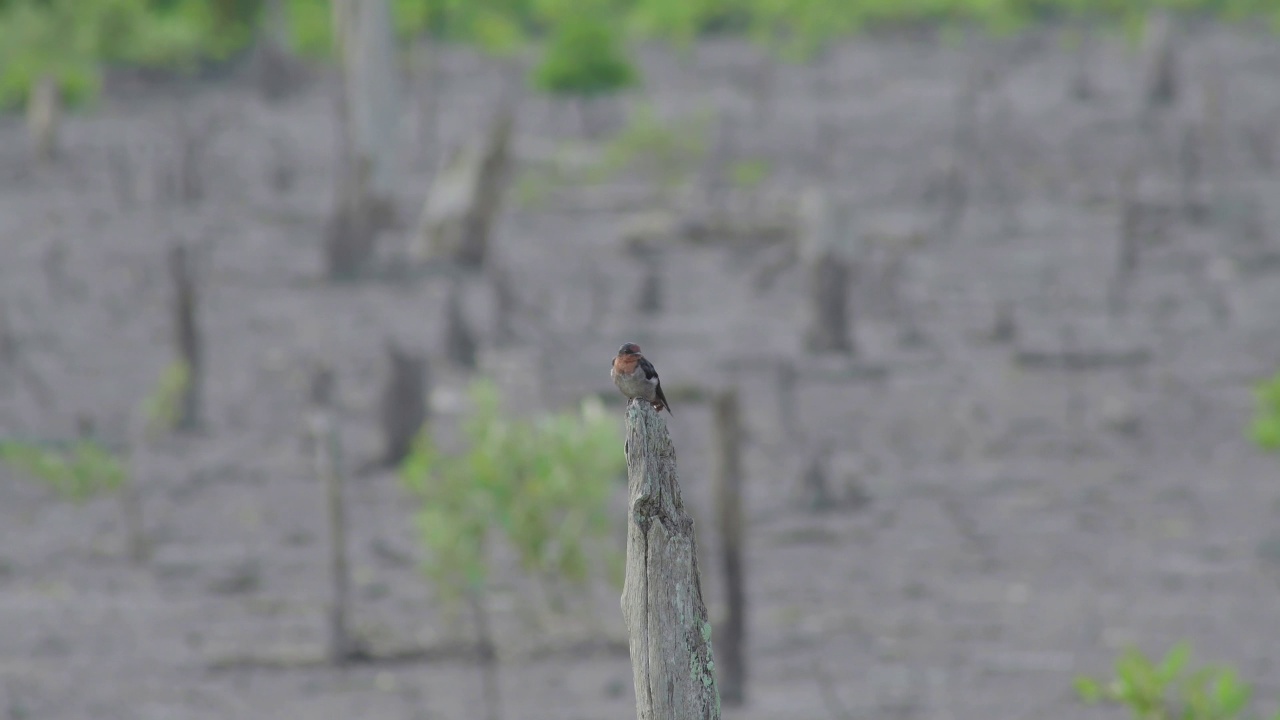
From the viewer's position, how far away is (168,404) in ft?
56.0

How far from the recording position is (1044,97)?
4434 cm

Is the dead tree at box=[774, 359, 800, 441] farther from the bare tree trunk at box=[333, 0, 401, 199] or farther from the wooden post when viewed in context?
the bare tree trunk at box=[333, 0, 401, 199]

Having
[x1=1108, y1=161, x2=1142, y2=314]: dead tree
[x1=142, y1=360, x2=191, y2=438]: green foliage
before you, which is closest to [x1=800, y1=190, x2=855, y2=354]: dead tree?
[x1=1108, y1=161, x2=1142, y2=314]: dead tree

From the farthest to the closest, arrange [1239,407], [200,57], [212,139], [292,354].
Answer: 1. [200,57]
2. [212,139]
3. [292,354]
4. [1239,407]

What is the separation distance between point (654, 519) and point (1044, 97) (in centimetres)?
4270

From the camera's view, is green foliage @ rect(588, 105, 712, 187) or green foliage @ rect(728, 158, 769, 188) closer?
green foliage @ rect(728, 158, 769, 188)

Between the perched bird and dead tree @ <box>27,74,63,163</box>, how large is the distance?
35.6 meters

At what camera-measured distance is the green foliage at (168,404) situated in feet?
54.4

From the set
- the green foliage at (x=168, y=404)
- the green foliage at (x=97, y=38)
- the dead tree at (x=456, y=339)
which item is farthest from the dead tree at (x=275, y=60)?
the green foliage at (x=168, y=404)

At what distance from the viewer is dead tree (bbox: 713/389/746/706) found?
406 inches

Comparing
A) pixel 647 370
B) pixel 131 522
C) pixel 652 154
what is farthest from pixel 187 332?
pixel 652 154

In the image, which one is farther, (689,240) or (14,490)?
(689,240)

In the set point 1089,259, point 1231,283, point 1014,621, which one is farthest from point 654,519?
point 1089,259

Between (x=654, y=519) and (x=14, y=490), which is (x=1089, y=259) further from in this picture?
(x=654, y=519)
